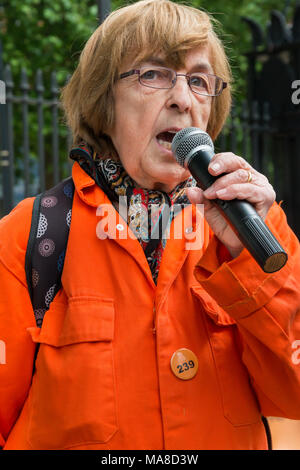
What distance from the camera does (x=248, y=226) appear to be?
131cm

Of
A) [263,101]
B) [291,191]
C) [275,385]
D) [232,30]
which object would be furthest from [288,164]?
[275,385]

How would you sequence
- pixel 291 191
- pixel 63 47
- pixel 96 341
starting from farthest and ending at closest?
pixel 63 47 < pixel 291 191 < pixel 96 341

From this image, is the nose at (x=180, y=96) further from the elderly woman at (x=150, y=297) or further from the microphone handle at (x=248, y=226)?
the microphone handle at (x=248, y=226)

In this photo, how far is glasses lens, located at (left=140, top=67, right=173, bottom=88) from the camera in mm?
1823

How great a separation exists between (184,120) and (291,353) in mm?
829

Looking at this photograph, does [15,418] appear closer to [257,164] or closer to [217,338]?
[217,338]

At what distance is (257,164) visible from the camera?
6520 millimetres

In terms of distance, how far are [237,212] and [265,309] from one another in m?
0.31

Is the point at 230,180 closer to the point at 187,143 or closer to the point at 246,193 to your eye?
the point at 246,193

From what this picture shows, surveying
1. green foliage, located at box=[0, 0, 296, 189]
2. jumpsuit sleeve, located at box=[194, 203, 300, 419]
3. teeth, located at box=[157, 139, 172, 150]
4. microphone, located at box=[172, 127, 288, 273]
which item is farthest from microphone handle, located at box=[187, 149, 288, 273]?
green foliage, located at box=[0, 0, 296, 189]

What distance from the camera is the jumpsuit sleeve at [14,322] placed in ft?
5.62

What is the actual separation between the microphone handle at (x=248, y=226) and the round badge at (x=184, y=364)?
18.7 inches

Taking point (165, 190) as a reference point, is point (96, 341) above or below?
below

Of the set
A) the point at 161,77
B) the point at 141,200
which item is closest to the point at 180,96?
the point at 161,77
